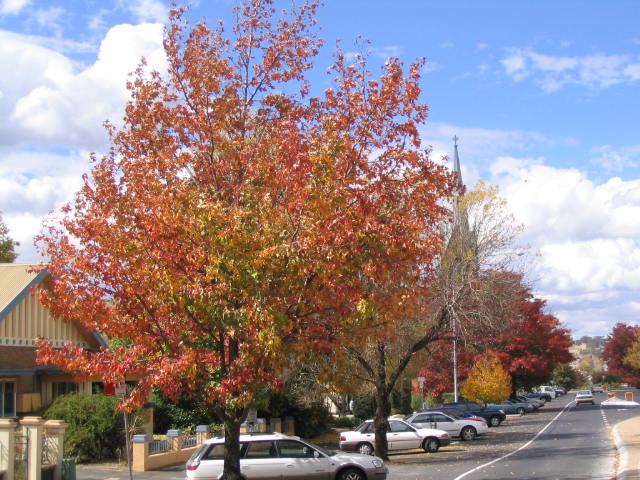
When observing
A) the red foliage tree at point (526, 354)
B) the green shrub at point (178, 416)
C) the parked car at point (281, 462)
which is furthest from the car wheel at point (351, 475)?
the red foliage tree at point (526, 354)

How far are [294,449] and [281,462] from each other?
1.64ft

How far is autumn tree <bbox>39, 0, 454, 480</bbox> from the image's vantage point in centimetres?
1191

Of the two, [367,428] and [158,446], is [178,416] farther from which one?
[367,428]

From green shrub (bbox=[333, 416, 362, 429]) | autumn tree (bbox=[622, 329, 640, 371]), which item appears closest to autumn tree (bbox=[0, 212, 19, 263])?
green shrub (bbox=[333, 416, 362, 429])

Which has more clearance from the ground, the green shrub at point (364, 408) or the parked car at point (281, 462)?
the parked car at point (281, 462)

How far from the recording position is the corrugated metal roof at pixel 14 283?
22.8 m

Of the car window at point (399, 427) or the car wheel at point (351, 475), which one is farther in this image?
the car window at point (399, 427)

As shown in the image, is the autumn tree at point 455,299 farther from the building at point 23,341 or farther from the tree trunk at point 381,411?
the building at point 23,341

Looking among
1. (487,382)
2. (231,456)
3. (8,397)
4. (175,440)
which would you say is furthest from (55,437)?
(487,382)

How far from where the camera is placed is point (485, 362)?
157 ft

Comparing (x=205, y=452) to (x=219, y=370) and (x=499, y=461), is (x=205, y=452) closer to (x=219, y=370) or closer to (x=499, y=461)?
(x=219, y=370)

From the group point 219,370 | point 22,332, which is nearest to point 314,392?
point 22,332

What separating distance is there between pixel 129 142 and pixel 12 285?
12.2m

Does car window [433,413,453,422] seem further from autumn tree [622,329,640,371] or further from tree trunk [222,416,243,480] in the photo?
autumn tree [622,329,640,371]
